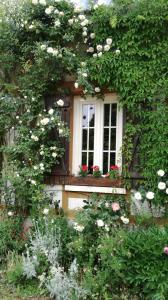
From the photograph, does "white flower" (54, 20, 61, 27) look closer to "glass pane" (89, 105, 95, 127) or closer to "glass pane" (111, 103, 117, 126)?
"glass pane" (89, 105, 95, 127)

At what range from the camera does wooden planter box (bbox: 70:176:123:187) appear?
674cm

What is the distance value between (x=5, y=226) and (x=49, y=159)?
1326 millimetres

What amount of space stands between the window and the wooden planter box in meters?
0.24

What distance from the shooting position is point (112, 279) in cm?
539

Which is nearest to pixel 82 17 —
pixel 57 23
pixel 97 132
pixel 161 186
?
pixel 57 23

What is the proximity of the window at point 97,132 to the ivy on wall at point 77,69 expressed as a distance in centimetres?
31

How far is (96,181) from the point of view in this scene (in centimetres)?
692

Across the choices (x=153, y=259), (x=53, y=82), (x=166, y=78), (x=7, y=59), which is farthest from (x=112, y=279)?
(x=7, y=59)

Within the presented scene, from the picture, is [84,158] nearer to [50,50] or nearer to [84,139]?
[84,139]

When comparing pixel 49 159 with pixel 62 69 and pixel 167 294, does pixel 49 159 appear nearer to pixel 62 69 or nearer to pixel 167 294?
pixel 62 69

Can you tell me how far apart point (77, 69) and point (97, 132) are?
111cm

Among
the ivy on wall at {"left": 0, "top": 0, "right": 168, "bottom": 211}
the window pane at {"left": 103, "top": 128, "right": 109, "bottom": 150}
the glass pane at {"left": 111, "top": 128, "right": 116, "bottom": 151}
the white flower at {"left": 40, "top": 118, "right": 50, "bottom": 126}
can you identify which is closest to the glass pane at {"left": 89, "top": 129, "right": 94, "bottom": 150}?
the window pane at {"left": 103, "top": 128, "right": 109, "bottom": 150}

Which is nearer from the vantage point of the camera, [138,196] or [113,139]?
[138,196]

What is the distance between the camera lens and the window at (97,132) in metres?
7.09
